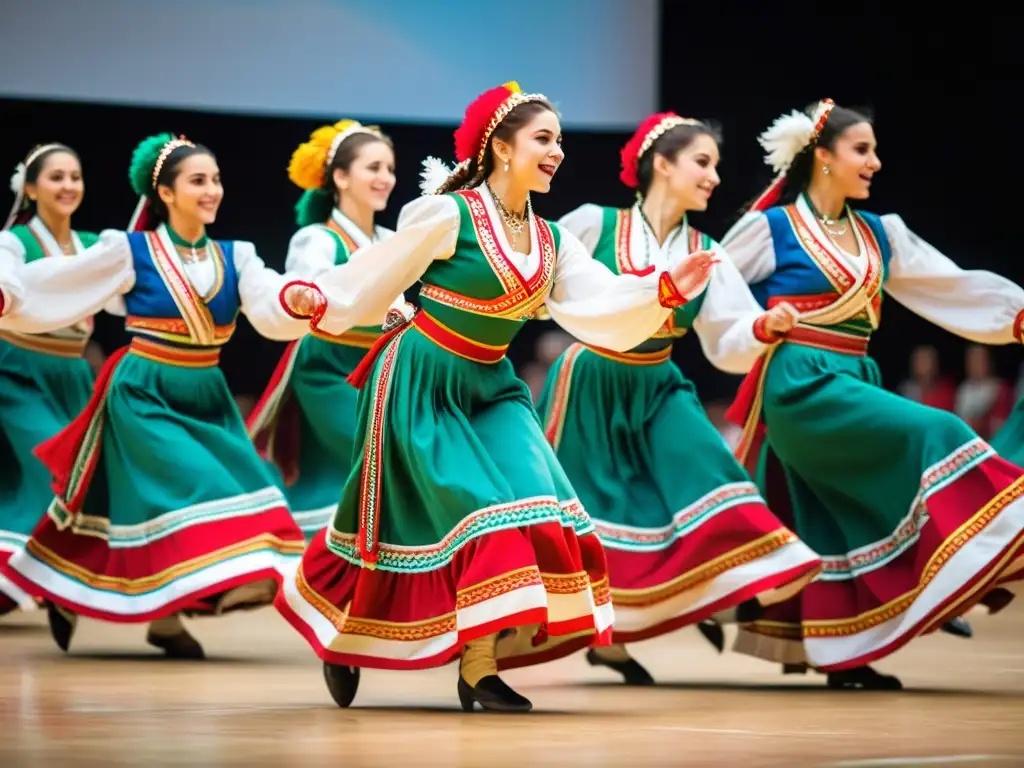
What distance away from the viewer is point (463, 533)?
3.98 m

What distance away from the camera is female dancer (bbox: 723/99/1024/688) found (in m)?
4.64

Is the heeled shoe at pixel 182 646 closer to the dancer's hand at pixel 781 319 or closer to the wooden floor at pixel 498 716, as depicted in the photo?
the wooden floor at pixel 498 716

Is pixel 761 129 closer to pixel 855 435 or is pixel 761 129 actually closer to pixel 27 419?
pixel 27 419

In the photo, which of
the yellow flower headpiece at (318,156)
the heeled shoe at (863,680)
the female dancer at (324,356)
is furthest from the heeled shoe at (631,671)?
the yellow flower headpiece at (318,156)

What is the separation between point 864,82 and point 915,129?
0.41 meters

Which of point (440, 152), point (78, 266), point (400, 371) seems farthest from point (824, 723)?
point (440, 152)

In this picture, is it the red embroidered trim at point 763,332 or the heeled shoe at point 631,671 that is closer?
the red embroidered trim at point 763,332

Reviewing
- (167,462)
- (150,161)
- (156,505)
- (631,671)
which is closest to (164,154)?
(150,161)

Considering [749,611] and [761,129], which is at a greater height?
[761,129]

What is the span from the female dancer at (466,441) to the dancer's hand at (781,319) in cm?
52

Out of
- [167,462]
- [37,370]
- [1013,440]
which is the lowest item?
[167,462]

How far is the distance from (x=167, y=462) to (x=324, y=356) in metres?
0.81

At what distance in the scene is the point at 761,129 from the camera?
9.30 meters

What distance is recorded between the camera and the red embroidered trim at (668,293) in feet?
13.5
